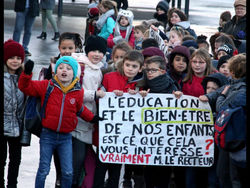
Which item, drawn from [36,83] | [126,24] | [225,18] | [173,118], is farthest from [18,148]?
[225,18]

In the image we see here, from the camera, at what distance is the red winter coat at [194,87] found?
6.47 m

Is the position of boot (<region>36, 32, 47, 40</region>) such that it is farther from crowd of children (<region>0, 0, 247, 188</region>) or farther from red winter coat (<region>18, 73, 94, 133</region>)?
red winter coat (<region>18, 73, 94, 133</region>)

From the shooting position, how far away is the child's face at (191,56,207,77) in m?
6.54

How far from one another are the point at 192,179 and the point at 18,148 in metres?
1.72

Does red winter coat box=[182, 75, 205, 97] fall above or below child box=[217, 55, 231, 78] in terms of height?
below

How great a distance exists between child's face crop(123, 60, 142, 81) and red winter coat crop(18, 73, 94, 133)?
585mm

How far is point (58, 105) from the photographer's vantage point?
5.89 meters

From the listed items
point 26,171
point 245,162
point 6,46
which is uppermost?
point 6,46

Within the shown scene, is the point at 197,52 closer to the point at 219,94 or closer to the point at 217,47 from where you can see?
the point at 219,94

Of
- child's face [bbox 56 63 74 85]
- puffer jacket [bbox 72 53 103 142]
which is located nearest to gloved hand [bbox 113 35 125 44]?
puffer jacket [bbox 72 53 103 142]

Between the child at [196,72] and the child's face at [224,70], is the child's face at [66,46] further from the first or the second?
the child's face at [224,70]

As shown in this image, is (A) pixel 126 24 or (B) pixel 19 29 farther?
(B) pixel 19 29

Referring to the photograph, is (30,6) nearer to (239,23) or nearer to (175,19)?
(175,19)

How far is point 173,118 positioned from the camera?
6293 mm
